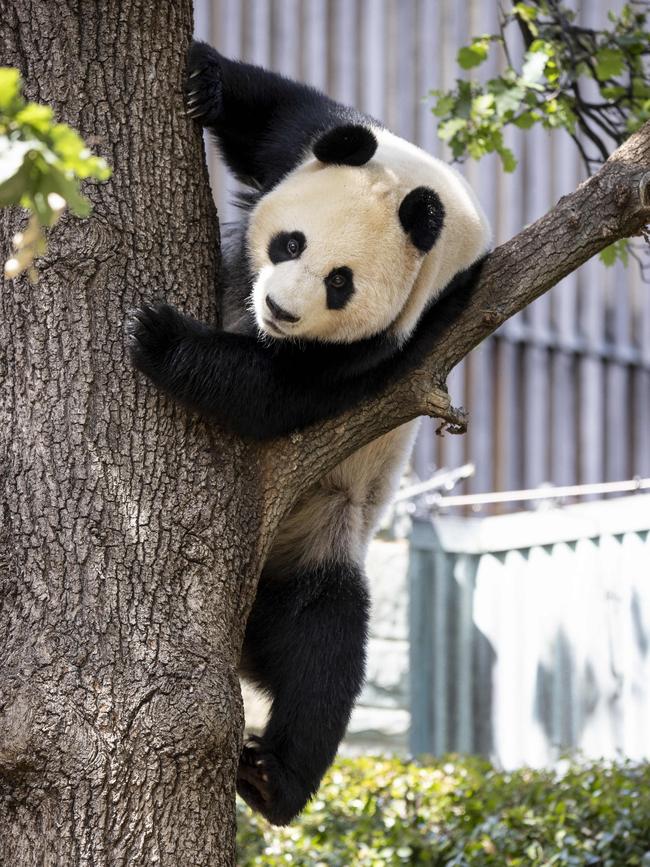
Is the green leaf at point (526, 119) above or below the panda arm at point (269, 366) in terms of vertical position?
above

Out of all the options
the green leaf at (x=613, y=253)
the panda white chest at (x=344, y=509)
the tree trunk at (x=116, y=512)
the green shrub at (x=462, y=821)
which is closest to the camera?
the tree trunk at (x=116, y=512)

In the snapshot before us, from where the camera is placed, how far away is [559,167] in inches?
392

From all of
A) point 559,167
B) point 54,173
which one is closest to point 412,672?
point 559,167

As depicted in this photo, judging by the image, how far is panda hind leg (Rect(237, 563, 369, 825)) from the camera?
346 centimetres

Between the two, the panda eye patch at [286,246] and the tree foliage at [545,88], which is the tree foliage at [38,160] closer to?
the panda eye patch at [286,246]

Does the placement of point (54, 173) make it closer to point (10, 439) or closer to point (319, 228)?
point (10, 439)

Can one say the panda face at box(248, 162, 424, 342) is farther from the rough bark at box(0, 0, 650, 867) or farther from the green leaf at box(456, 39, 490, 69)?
the green leaf at box(456, 39, 490, 69)

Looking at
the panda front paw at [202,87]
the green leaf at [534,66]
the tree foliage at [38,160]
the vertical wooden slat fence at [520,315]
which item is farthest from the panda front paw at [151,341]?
the vertical wooden slat fence at [520,315]

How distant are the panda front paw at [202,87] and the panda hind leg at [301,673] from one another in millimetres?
1490

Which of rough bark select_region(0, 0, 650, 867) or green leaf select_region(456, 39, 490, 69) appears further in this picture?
green leaf select_region(456, 39, 490, 69)

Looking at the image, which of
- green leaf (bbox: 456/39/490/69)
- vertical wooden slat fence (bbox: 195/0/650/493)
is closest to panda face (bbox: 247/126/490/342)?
green leaf (bbox: 456/39/490/69)

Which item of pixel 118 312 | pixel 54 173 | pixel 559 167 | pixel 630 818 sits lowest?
pixel 630 818

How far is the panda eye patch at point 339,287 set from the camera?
10.3 ft

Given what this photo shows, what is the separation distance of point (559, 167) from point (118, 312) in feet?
25.5
